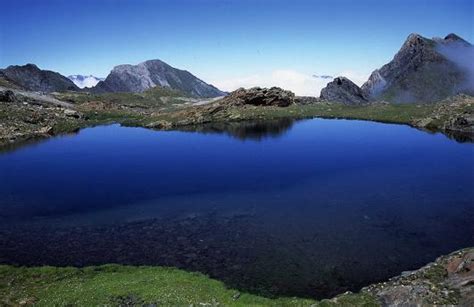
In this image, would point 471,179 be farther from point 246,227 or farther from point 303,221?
point 246,227

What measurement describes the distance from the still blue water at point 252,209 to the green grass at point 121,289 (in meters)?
2.09

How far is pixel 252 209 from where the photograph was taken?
171 feet

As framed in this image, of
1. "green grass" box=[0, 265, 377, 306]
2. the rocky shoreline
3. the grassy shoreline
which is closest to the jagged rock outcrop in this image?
the rocky shoreline

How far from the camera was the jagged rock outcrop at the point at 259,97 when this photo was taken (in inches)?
6373

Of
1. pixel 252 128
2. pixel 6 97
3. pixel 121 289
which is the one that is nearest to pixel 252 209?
pixel 121 289

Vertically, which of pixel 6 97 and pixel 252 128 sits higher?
pixel 6 97

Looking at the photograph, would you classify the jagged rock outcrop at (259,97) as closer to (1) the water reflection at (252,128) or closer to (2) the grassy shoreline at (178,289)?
(1) the water reflection at (252,128)

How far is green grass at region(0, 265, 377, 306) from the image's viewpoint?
2989 centimetres

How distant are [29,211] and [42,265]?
730 inches

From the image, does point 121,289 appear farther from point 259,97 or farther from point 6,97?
point 259,97

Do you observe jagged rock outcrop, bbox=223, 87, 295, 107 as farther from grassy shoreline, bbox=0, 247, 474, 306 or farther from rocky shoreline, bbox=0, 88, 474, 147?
grassy shoreline, bbox=0, 247, 474, 306

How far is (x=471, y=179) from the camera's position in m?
63.0

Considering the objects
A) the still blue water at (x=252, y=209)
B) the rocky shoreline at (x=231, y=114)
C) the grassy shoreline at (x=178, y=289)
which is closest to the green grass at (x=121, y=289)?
the grassy shoreline at (x=178, y=289)

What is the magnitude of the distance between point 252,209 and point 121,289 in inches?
927
